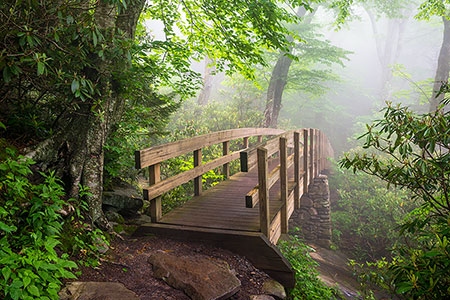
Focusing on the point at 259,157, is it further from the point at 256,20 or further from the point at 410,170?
the point at 256,20

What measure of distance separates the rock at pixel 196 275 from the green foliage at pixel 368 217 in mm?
8490

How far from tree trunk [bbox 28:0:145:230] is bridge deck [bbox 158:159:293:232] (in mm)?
1133

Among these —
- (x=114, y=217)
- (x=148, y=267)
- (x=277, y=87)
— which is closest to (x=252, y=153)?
(x=148, y=267)

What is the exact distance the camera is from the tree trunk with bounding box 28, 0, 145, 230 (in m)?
3.83

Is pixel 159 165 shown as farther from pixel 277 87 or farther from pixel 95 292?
pixel 277 87

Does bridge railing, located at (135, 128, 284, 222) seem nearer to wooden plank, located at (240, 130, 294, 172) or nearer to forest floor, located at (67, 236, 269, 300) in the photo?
forest floor, located at (67, 236, 269, 300)

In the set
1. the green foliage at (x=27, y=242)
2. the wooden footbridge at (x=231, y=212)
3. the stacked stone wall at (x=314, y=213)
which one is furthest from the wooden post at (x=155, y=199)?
the stacked stone wall at (x=314, y=213)

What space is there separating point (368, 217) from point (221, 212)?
9.82m

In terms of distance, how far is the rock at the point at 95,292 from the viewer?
2535 millimetres

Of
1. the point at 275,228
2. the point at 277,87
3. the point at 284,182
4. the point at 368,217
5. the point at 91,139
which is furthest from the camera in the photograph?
the point at 277,87

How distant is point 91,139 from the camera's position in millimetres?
4000

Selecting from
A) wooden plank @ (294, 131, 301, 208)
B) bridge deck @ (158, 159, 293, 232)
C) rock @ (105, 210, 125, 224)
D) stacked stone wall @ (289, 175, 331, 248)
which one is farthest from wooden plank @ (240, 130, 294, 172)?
stacked stone wall @ (289, 175, 331, 248)

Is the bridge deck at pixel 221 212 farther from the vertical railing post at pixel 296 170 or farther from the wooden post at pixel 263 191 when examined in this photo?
the vertical railing post at pixel 296 170

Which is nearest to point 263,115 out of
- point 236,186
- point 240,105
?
point 240,105
